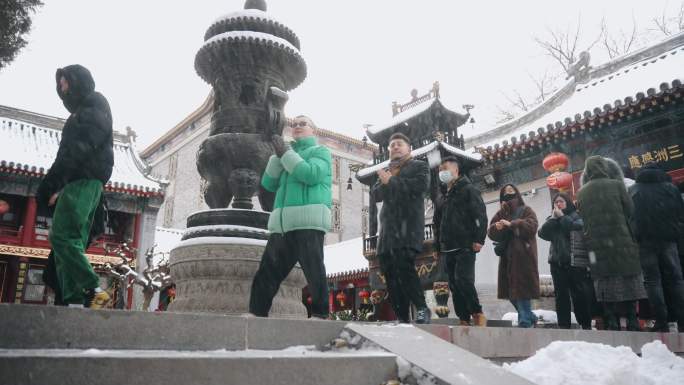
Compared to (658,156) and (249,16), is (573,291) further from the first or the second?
(658,156)

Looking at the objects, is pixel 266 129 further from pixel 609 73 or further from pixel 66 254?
pixel 609 73

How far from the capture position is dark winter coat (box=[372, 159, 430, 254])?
392 centimetres

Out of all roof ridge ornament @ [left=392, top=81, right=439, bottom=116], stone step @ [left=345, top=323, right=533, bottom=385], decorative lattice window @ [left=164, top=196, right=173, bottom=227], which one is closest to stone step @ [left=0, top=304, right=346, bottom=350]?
stone step @ [left=345, top=323, right=533, bottom=385]

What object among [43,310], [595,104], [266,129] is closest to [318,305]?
[43,310]

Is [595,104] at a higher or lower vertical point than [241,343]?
higher

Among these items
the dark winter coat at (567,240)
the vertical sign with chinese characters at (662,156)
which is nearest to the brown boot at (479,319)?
the dark winter coat at (567,240)

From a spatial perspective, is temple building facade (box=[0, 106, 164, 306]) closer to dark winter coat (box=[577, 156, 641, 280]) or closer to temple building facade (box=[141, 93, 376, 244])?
temple building facade (box=[141, 93, 376, 244])

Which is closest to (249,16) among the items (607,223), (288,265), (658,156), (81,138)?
(81,138)

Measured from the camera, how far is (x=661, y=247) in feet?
16.5

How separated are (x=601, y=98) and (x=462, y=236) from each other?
932 cm

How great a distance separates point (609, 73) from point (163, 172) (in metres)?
30.9

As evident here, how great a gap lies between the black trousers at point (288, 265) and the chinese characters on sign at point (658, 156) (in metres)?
8.87

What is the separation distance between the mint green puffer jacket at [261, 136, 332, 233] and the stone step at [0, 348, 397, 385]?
149cm

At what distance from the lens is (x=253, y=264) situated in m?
4.87
